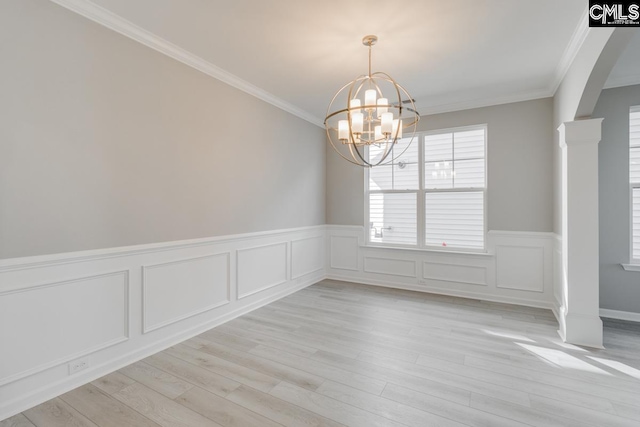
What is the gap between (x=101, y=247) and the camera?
238 centimetres

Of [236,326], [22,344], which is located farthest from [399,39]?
[22,344]

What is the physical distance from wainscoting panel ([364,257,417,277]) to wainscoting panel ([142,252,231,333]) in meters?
2.51

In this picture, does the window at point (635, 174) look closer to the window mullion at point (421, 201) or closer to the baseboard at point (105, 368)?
the window mullion at point (421, 201)

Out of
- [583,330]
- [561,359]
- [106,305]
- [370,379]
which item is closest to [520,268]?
[583,330]

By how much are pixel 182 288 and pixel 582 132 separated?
13.6 feet

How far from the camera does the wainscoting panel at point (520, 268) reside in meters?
4.02

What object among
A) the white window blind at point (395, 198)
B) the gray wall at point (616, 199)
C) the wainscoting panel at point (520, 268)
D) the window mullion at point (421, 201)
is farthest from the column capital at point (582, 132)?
the white window blind at point (395, 198)

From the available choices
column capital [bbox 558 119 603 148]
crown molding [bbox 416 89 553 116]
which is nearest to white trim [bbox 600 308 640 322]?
column capital [bbox 558 119 603 148]

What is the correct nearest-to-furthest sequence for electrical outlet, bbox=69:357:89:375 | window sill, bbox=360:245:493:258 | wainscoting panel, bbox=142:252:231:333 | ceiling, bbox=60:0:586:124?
electrical outlet, bbox=69:357:89:375
ceiling, bbox=60:0:586:124
wainscoting panel, bbox=142:252:231:333
window sill, bbox=360:245:493:258

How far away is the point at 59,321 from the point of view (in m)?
2.15

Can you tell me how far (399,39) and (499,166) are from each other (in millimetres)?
2496

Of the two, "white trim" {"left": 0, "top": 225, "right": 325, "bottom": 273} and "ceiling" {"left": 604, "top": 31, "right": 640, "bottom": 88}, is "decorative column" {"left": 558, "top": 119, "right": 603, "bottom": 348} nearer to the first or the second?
"ceiling" {"left": 604, "top": 31, "right": 640, "bottom": 88}

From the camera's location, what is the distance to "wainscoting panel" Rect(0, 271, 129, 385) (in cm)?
194

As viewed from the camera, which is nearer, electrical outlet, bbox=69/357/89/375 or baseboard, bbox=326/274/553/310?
electrical outlet, bbox=69/357/89/375
